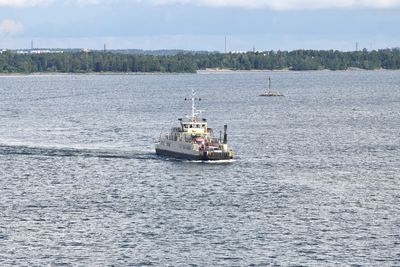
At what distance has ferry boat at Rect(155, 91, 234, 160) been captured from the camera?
142750 mm

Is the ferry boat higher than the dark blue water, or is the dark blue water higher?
the ferry boat

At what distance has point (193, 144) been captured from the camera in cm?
14412

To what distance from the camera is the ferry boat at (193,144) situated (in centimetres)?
14275

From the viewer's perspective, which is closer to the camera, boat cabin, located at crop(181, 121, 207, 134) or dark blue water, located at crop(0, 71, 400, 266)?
dark blue water, located at crop(0, 71, 400, 266)

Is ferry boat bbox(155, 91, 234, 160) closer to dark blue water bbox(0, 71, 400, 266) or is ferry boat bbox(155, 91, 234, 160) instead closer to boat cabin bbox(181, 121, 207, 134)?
boat cabin bbox(181, 121, 207, 134)

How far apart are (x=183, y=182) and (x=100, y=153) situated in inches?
1205

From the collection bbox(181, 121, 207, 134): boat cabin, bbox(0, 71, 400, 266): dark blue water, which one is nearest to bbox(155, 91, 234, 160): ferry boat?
bbox(181, 121, 207, 134): boat cabin

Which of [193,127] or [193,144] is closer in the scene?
[193,144]

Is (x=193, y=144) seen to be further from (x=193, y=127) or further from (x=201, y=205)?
(x=201, y=205)

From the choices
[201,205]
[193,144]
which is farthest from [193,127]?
[201,205]

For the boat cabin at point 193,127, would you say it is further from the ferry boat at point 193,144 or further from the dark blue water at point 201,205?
the dark blue water at point 201,205

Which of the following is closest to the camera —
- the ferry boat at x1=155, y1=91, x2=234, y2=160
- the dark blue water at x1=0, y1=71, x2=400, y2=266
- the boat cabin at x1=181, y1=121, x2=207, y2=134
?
the dark blue water at x1=0, y1=71, x2=400, y2=266

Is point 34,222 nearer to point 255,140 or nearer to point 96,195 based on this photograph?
point 96,195

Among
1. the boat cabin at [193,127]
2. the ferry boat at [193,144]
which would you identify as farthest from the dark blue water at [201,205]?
the boat cabin at [193,127]
